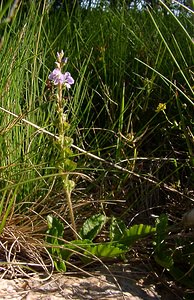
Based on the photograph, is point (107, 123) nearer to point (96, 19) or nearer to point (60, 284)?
point (60, 284)

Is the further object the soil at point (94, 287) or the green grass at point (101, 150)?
the green grass at point (101, 150)

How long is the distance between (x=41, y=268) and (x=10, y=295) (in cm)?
13

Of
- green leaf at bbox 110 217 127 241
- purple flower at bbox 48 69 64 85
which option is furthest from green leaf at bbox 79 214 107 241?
purple flower at bbox 48 69 64 85

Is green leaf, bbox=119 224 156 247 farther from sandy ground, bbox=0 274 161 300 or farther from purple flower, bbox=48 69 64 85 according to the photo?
purple flower, bbox=48 69 64 85

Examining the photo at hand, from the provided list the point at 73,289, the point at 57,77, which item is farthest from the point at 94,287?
the point at 57,77

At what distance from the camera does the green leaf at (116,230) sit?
42.1 inches

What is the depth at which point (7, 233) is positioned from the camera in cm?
107

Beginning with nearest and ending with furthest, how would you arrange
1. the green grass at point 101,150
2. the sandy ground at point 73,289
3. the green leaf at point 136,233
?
the sandy ground at point 73,289 < the green leaf at point 136,233 < the green grass at point 101,150

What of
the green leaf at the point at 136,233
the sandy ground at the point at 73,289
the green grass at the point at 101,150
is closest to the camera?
the sandy ground at the point at 73,289

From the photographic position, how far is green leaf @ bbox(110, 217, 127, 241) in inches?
42.1

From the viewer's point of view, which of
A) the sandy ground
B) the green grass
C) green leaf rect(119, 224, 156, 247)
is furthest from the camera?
the green grass

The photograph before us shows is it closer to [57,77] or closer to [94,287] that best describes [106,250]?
[94,287]

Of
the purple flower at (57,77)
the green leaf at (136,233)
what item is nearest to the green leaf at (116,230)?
the green leaf at (136,233)

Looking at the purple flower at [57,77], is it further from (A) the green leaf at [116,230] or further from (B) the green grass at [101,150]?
(A) the green leaf at [116,230]
